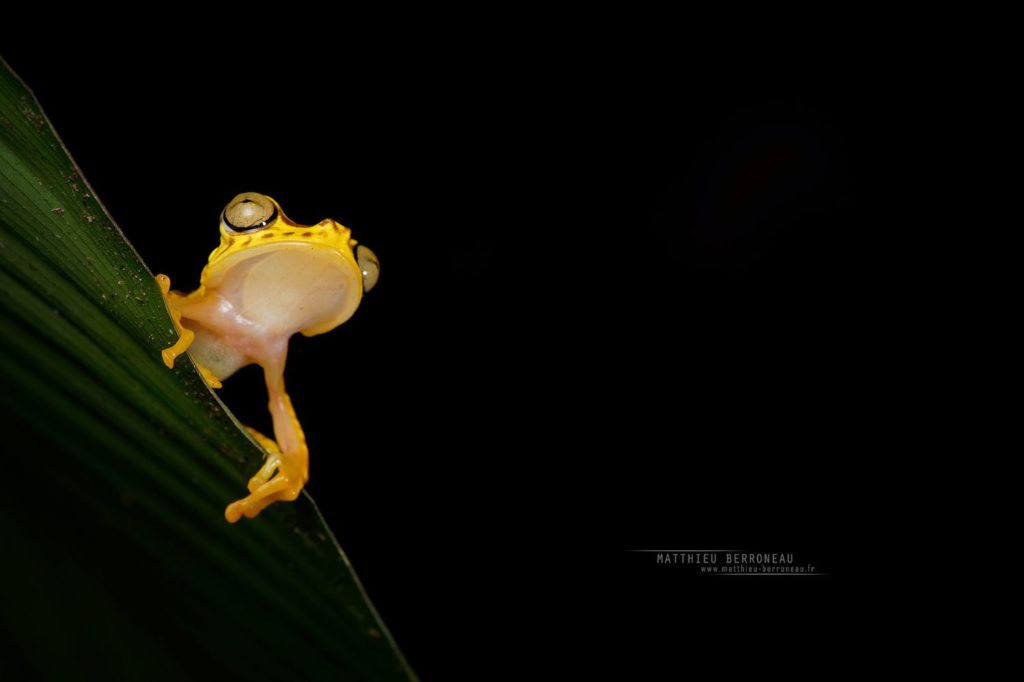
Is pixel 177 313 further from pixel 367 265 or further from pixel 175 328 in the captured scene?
pixel 175 328

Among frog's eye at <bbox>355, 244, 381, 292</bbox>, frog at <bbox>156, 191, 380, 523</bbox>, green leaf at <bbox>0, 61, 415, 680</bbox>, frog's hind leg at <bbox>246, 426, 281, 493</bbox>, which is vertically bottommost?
green leaf at <bbox>0, 61, 415, 680</bbox>

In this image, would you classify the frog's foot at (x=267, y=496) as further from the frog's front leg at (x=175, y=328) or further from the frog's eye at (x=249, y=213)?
the frog's eye at (x=249, y=213)

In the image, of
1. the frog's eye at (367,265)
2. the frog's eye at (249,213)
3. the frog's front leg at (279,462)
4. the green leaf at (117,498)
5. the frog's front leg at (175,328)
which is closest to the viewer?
the green leaf at (117,498)

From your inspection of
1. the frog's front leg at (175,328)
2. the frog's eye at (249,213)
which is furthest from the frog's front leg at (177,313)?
the frog's eye at (249,213)

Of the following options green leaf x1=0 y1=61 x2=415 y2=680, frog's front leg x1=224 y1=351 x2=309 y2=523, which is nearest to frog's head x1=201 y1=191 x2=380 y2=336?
frog's front leg x1=224 y1=351 x2=309 y2=523

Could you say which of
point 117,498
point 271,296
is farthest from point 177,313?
point 117,498

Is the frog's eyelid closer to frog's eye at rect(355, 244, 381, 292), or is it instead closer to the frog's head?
the frog's head

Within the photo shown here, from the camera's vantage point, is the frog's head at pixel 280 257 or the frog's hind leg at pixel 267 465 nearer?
the frog's hind leg at pixel 267 465
